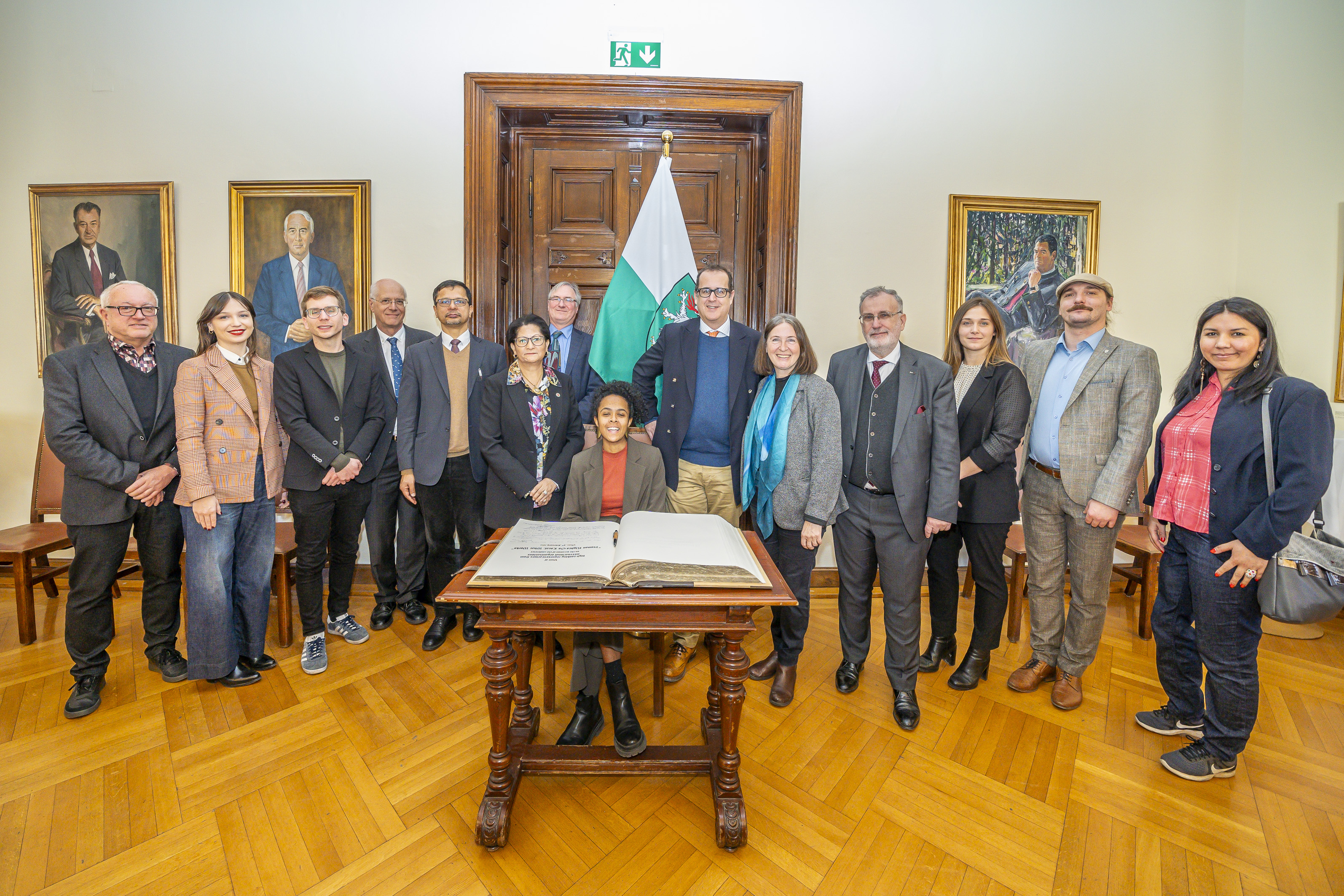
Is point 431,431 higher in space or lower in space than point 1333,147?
lower

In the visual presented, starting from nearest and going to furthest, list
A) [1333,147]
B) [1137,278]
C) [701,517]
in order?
1. [701,517]
2. [1333,147]
3. [1137,278]

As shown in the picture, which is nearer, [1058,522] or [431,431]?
[1058,522]

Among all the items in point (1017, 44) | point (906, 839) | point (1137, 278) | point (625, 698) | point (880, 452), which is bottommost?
point (906, 839)

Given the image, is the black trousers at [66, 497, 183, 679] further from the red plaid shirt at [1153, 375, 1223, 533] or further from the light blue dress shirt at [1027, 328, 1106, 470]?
the red plaid shirt at [1153, 375, 1223, 533]

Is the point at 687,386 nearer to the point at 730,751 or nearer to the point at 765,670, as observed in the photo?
the point at 765,670

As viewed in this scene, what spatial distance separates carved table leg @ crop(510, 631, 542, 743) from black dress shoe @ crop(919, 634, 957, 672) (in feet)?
6.10

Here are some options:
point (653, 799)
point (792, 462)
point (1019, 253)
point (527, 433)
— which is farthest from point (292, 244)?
point (1019, 253)

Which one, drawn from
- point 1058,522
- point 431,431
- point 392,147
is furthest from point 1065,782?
point 392,147

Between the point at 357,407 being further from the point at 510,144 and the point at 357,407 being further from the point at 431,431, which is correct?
the point at 510,144

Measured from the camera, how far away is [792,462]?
2324mm

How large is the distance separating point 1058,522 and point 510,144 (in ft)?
12.3

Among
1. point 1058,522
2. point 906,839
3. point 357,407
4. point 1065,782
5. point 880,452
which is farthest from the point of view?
point 357,407

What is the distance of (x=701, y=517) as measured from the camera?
182 centimetres

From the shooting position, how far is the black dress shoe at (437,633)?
9.27ft
